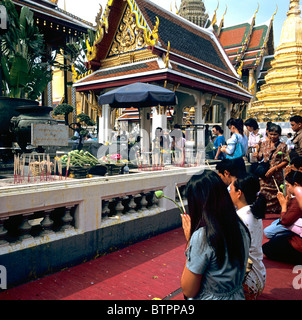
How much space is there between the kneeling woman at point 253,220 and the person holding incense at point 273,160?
3026 millimetres

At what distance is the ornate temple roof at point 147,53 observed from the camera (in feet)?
36.8

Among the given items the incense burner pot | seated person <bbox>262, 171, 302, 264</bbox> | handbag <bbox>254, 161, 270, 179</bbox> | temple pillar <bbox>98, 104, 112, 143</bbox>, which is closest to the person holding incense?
handbag <bbox>254, 161, 270, 179</bbox>

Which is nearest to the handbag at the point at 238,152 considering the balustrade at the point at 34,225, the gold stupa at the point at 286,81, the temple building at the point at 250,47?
the balustrade at the point at 34,225

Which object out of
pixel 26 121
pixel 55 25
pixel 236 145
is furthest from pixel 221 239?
pixel 55 25

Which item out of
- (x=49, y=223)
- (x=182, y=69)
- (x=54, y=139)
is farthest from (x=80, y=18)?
(x=49, y=223)

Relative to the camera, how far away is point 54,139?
5789mm

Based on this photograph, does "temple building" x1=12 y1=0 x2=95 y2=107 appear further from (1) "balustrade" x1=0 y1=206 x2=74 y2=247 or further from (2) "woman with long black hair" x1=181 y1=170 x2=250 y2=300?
(2) "woman with long black hair" x1=181 y1=170 x2=250 y2=300

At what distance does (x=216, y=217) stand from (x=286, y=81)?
20.0 meters

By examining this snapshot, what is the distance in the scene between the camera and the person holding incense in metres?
5.75

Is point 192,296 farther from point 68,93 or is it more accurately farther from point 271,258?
point 68,93

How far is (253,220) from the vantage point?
264 cm

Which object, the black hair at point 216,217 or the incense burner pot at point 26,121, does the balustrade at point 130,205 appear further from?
the incense burner pot at point 26,121

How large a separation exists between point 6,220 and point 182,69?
10.2 meters

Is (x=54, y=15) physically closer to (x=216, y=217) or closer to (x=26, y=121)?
(x=26, y=121)
